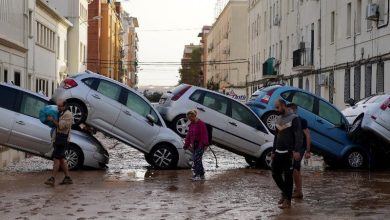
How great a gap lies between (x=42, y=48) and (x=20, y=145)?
27764 mm

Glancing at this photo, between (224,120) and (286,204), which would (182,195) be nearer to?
(286,204)

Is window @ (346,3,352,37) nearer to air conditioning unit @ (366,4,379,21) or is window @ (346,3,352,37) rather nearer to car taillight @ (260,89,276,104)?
air conditioning unit @ (366,4,379,21)

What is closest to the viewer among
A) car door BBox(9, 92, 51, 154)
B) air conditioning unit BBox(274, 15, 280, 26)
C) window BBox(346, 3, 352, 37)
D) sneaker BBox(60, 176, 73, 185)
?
sneaker BBox(60, 176, 73, 185)

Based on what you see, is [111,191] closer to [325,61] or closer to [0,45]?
[0,45]

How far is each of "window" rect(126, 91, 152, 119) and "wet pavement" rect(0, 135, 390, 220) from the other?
148cm

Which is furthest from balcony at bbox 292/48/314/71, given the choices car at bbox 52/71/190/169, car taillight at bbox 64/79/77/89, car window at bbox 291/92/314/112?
car taillight at bbox 64/79/77/89

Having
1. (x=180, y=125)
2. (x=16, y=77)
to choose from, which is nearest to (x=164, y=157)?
(x=180, y=125)

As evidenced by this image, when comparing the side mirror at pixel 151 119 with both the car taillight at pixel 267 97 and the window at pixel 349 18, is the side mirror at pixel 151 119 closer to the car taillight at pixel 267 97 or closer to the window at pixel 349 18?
the car taillight at pixel 267 97

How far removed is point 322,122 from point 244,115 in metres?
2.22

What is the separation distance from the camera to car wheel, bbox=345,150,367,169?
64.5 ft

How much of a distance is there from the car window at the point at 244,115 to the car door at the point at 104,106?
3103 millimetres

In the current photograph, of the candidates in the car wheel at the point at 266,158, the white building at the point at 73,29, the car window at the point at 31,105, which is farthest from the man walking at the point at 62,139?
the white building at the point at 73,29

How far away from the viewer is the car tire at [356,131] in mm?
19109

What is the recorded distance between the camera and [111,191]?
13.4 metres
